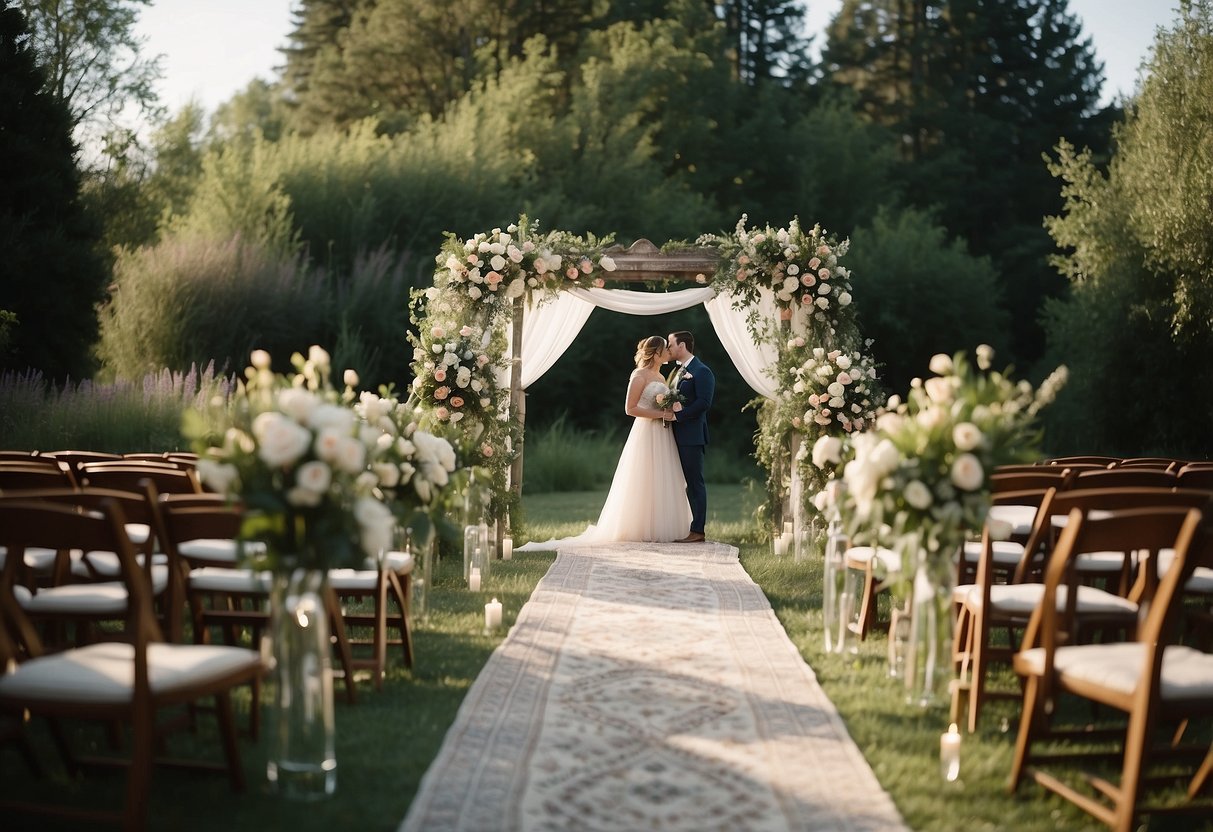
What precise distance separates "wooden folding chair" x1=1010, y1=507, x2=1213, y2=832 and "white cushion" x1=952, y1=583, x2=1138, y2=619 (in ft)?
0.63

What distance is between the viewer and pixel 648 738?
4324mm

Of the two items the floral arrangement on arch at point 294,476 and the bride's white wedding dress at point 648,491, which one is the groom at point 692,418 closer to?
the bride's white wedding dress at point 648,491

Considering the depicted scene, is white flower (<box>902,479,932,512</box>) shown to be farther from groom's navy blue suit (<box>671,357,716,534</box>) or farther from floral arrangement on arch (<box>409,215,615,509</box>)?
groom's navy blue suit (<box>671,357,716,534</box>)

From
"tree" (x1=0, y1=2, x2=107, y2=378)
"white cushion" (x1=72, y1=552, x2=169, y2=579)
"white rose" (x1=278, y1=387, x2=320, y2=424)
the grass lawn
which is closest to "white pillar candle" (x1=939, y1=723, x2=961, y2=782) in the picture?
the grass lawn

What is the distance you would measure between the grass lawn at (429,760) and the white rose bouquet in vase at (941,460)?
669 millimetres

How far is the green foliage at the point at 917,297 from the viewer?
22000 millimetres

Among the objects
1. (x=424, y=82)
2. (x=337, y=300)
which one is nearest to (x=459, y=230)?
(x=337, y=300)

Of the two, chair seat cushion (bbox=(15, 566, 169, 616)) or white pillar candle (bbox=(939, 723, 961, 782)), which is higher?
chair seat cushion (bbox=(15, 566, 169, 616))

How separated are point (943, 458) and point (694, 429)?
659 centimetres

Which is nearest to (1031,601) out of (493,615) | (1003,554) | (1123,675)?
(1123,675)

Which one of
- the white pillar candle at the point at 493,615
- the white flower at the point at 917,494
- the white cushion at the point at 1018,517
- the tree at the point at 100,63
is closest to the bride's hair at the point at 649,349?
the white cushion at the point at 1018,517

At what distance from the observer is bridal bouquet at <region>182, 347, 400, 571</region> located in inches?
133

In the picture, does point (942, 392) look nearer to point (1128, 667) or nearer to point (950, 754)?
point (1128, 667)

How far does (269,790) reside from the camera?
3719mm
